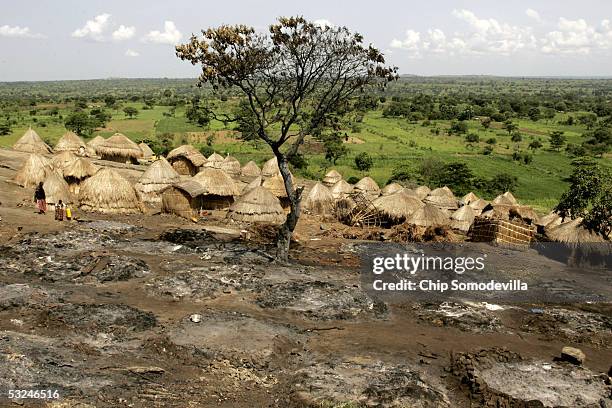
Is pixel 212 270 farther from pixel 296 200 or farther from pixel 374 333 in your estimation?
pixel 374 333

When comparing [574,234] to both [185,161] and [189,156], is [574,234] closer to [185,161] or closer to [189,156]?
[189,156]

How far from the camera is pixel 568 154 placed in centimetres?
6450


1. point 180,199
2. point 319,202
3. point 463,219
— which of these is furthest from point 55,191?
point 463,219

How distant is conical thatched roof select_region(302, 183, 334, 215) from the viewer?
30422 mm

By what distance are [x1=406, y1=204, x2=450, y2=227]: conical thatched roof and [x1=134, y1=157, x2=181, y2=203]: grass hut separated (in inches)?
519

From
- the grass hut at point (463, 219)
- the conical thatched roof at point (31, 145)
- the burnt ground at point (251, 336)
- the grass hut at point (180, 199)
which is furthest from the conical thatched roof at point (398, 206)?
the conical thatched roof at point (31, 145)

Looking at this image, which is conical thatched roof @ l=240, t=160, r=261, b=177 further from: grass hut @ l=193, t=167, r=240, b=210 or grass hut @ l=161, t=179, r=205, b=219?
grass hut @ l=161, t=179, r=205, b=219

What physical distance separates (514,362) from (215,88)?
11627 millimetres

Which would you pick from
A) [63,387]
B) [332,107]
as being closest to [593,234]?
[332,107]

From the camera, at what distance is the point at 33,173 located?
29.5m

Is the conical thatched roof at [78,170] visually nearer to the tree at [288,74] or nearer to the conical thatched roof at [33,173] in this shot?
the conical thatched roof at [33,173]

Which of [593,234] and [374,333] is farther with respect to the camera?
[593,234]

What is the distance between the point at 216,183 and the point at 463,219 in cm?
1305

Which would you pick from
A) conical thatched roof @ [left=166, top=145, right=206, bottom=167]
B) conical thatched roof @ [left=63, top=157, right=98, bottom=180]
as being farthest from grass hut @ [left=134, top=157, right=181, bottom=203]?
conical thatched roof @ [left=166, top=145, right=206, bottom=167]
